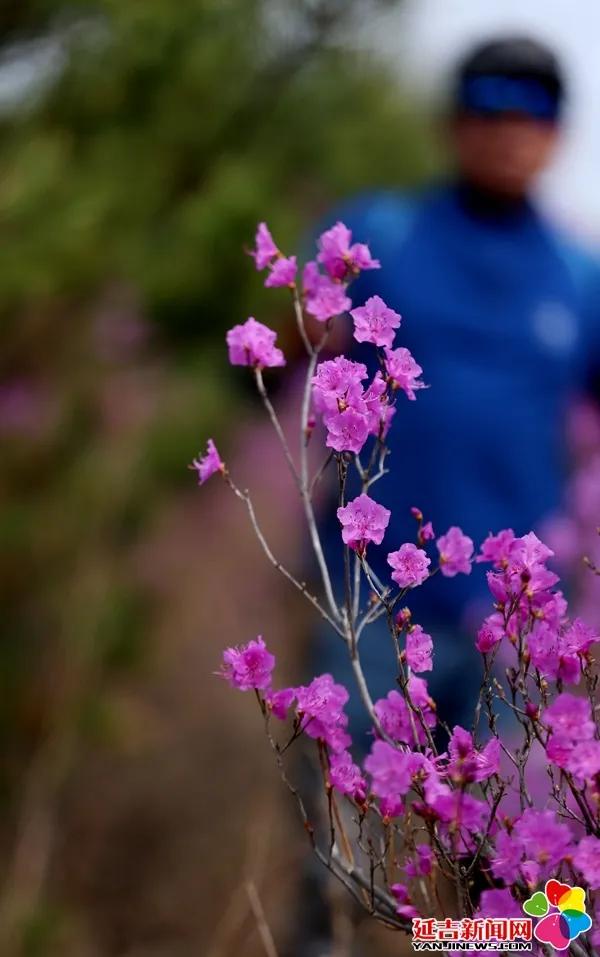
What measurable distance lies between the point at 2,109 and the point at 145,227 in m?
0.74

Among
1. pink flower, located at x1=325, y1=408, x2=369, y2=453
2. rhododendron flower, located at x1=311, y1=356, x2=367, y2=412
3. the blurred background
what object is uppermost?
rhododendron flower, located at x1=311, y1=356, x2=367, y2=412

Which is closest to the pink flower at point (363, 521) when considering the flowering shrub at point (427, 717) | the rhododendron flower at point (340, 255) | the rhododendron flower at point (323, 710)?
the flowering shrub at point (427, 717)

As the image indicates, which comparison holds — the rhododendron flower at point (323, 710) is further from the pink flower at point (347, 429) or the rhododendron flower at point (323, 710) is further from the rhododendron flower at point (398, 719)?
the pink flower at point (347, 429)

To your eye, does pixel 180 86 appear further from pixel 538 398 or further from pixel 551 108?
pixel 538 398

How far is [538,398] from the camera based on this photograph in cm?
229

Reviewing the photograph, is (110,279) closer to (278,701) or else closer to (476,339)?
(476,339)

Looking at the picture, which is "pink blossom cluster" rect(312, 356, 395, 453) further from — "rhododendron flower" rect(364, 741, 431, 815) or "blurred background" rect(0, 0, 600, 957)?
"blurred background" rect(0, 0, 600, 957)

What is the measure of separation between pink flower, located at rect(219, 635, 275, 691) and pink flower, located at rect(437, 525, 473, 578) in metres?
0.16

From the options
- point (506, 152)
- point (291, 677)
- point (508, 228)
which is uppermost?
point (506, 152)

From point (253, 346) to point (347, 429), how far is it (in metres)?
0.13

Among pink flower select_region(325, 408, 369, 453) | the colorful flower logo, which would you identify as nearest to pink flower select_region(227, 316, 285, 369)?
pink flower select_region(325, 408, 369, 453)

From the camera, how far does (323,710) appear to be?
0.81m

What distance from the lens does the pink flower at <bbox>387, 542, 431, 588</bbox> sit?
0.82m

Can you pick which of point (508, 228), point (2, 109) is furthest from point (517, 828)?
point (2, 109)
